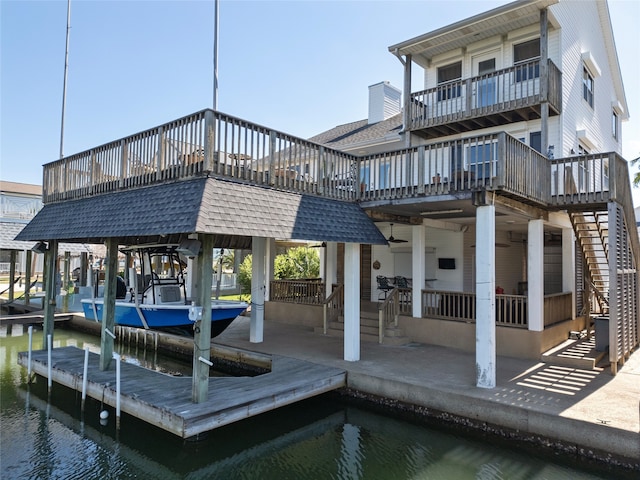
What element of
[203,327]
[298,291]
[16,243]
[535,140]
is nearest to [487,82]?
[535,140]

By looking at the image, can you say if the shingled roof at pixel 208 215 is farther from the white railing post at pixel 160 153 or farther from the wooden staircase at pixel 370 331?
the wooden staircase at pixel 370 331

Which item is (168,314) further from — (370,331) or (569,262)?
(569,262)

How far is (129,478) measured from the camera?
5766 millimetres

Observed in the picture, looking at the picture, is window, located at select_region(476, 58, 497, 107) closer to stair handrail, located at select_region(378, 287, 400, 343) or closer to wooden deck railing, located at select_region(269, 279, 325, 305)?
stair handrail, located at select_region(378, 287, 400, 343)

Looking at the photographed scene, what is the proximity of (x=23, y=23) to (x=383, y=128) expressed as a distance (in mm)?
12842

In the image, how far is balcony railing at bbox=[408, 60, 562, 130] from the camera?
11344mm

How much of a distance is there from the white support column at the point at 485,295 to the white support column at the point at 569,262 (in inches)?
234

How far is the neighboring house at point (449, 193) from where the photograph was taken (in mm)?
7418

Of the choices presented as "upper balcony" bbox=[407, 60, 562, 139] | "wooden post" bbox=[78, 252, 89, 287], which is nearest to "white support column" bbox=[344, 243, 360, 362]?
"upper balcony" bbox=[407, 60, 562, 139]

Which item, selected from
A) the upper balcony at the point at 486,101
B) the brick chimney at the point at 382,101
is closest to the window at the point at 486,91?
the upper balcony at the point at 486,101

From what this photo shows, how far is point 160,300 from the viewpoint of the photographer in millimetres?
11164

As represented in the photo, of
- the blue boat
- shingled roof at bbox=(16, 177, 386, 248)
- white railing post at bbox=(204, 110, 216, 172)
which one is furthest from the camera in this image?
the blue boat

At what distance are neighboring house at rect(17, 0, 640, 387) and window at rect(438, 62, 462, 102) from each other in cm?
5

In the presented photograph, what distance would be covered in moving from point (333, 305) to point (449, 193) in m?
6.28
